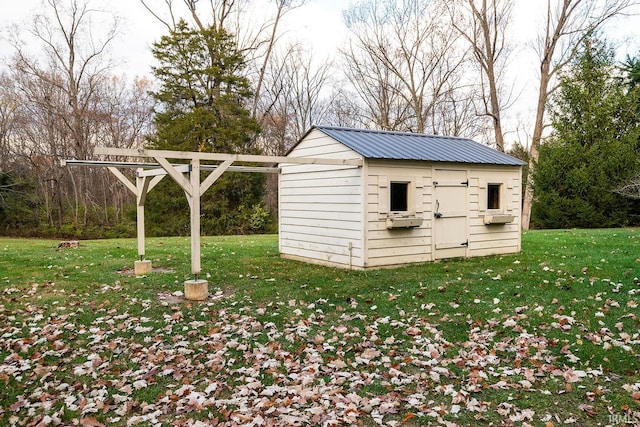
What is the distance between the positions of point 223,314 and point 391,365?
253 cm

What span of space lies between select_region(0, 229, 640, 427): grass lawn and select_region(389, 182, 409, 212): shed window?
146cm

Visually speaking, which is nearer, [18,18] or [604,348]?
[604,348]

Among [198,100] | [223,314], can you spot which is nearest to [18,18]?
[198,100]

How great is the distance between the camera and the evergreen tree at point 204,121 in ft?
69.4

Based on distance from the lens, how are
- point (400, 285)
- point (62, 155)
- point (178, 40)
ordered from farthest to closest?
point (62, 155) → point (178, 40) → point (400, 285)

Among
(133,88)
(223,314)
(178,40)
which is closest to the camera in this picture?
(223,314)

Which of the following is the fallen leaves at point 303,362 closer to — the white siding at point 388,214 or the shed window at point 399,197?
the white siding at point 388,214

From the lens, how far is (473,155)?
10617 mm

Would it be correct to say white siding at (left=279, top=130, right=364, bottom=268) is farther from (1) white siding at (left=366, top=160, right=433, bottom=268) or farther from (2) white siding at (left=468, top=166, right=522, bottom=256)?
(2) white siding at (left=468, top=166, right=522, bottom=256)

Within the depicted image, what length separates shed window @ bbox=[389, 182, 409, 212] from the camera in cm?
936

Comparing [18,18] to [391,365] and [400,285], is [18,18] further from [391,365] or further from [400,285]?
[391,365]

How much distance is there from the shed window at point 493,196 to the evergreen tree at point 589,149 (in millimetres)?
9660

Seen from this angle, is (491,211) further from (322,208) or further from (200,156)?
(200,156)

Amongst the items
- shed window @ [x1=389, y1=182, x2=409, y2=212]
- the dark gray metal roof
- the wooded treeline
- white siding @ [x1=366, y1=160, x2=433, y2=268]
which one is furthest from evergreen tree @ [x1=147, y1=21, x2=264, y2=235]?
white siding @ [x1=366, y1=160, x2=433, y2=268]
